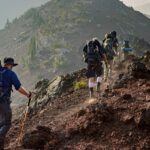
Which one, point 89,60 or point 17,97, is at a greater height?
point 89,60

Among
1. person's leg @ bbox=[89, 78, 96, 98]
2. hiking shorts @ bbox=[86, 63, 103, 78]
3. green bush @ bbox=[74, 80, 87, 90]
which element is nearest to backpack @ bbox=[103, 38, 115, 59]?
green bush @ bbox=[74, 80, 87, 90]

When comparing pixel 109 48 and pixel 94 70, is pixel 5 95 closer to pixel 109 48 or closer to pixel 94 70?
pixel 94 70

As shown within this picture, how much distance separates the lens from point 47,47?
179125 millimetres

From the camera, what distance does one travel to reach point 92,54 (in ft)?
58.0

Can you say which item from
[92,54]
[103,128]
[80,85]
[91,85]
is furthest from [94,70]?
[103,128]

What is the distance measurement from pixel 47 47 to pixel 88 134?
168 m

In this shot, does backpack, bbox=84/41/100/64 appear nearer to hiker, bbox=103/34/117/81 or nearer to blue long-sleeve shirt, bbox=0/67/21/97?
hiker, bbox=103/34/117/81

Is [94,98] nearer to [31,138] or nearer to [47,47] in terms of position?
[31,138]

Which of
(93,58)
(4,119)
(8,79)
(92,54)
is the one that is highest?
(92,54)

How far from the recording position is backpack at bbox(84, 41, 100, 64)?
57.5ft

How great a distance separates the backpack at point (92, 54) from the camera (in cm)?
1752

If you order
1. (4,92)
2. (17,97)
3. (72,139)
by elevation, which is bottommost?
(17,97)

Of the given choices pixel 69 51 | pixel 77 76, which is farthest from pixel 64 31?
pixel 77 76

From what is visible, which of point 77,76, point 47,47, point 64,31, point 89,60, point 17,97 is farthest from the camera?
point 64,31
